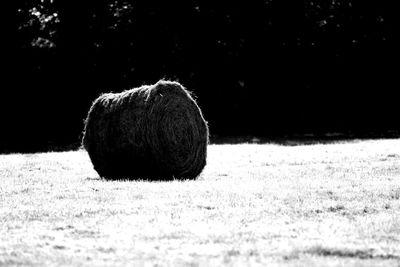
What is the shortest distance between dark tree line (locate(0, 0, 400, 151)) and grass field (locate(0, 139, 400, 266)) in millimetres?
18419

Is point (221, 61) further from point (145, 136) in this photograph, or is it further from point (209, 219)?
point (209, 219)

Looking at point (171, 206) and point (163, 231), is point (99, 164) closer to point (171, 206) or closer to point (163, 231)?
point (171, 206)

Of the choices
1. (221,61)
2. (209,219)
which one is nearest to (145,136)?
(209,219)

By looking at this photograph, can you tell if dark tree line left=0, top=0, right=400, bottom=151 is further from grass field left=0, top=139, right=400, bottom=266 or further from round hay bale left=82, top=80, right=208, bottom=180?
grass field left=0, top=139, right=400, bottom=266

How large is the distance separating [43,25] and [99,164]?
2092cm

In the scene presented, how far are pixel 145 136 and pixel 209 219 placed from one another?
5.68 metres

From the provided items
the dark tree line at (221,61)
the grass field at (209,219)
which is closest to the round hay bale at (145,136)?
the grass field at (209,219)

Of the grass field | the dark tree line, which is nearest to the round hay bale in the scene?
the grass field

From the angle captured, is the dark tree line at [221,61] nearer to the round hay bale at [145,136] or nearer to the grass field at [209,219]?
the round hay bale at [145,136]

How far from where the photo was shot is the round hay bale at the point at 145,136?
14016 mm

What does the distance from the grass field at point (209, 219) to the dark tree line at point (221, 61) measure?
18419 mm

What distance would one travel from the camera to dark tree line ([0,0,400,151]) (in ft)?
109

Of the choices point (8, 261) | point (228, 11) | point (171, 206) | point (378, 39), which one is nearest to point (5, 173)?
point (171, 206)

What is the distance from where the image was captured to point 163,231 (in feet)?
25.5
